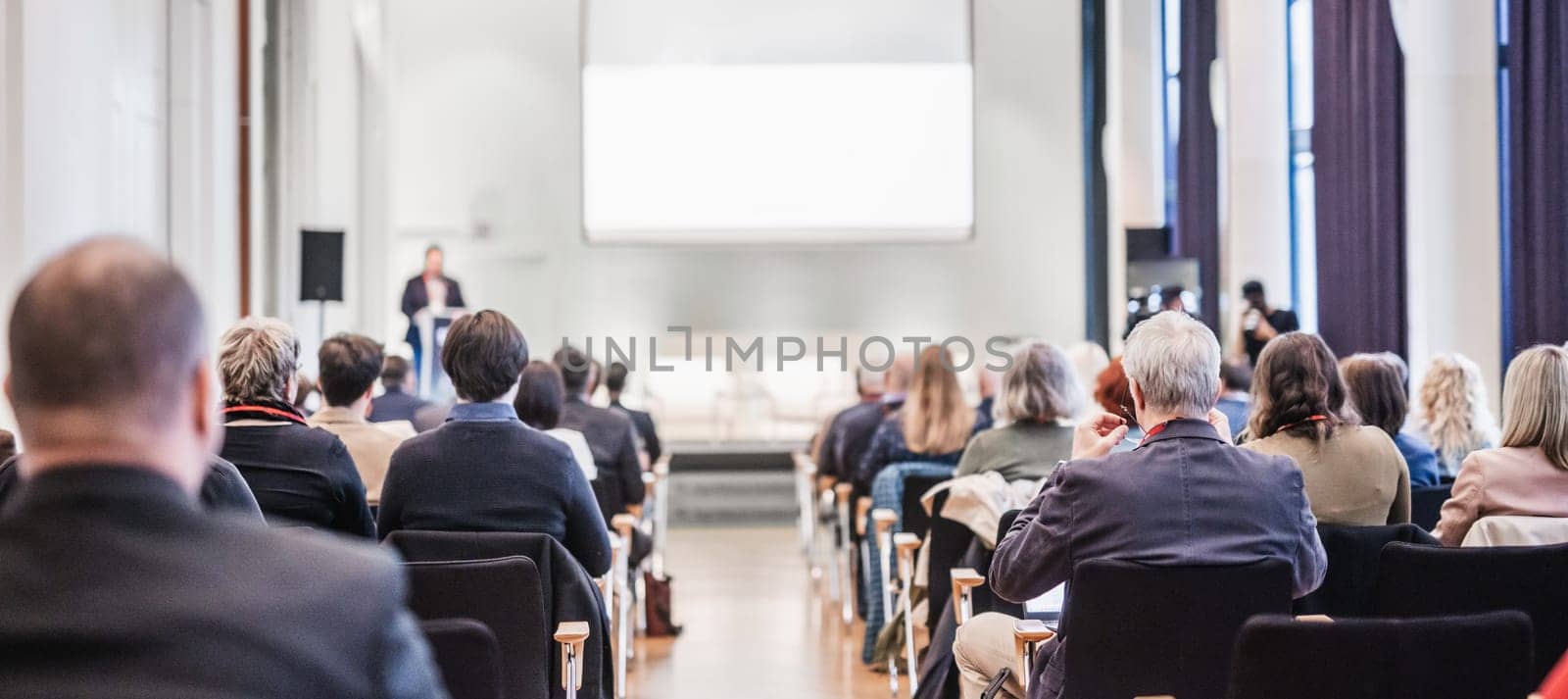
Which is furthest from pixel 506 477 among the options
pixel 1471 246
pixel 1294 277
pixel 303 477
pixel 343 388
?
pixel 1294 277

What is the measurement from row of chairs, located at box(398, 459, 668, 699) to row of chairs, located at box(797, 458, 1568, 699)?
93cm

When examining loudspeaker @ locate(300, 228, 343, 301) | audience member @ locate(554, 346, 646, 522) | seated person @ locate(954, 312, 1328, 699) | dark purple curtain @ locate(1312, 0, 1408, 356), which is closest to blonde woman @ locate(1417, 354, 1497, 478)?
seated person @ locate(954, 312, 1328, 699)

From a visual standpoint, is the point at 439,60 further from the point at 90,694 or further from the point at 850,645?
the point at 90,694

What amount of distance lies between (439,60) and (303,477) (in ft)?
36.9

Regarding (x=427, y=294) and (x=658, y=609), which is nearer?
(x=658, y=609)

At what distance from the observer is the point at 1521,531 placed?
3109 mm

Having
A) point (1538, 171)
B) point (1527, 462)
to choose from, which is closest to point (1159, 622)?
point (1527, 462)

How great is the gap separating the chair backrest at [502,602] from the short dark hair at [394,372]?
13.0 ft

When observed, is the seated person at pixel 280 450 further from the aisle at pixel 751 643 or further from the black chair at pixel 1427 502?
the black chair at pixel 1427 502

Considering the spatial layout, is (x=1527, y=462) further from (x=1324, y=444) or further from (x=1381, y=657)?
(x=1381, y=657)

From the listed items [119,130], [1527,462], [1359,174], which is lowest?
[1527,462]

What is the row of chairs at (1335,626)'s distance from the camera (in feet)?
6.54

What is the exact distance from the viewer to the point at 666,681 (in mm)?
5336

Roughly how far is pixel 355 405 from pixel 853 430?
2.99m
